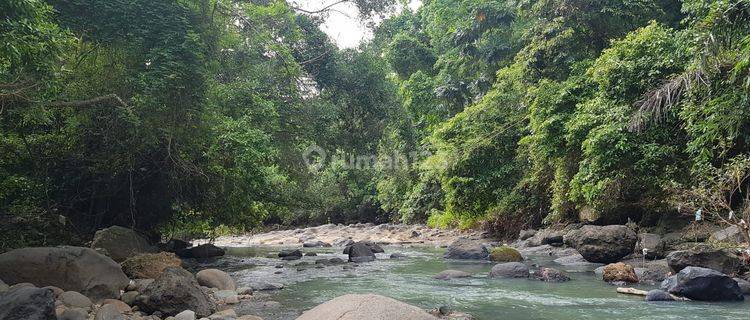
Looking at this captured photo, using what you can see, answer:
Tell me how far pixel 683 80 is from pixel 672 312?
5476mm

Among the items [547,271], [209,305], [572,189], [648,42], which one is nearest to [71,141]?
[209,305]

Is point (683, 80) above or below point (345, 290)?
above

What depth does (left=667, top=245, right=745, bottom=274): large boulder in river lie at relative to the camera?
27.1ft

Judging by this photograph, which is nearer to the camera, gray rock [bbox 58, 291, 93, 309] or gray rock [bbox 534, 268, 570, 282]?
gray rock [bbox 58, 291, 93, 309]

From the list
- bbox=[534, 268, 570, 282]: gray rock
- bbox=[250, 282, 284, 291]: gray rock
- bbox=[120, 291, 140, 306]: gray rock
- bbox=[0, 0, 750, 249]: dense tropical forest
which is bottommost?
bbox=[120, 291, 140, 306]: gray rock

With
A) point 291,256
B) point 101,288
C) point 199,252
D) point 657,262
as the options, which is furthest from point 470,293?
point 199,252

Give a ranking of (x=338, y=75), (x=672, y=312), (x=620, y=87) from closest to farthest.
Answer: (x=672, y=312), (x=620, y=87), (x=338, y=75)

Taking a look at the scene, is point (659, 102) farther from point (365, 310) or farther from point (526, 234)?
point (365, 310)

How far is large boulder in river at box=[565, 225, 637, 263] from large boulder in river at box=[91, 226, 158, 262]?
8.52 m

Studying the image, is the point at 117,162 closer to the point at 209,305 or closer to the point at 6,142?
the point at 6,142

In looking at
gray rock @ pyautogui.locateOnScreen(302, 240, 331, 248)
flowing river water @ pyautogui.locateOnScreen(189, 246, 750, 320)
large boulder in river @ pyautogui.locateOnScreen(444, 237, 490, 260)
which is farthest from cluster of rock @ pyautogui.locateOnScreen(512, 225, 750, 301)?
gray rock @ pyautogui.locateOnScreen(302, 240, 331, 248)

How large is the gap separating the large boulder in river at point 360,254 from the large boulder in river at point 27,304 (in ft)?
30.8

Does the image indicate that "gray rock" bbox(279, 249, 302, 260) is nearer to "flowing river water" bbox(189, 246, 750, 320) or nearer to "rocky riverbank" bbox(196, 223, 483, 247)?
"flowing river water" bbox(189, 246, 750, 320)

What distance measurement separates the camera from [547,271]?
9609 millimetres
